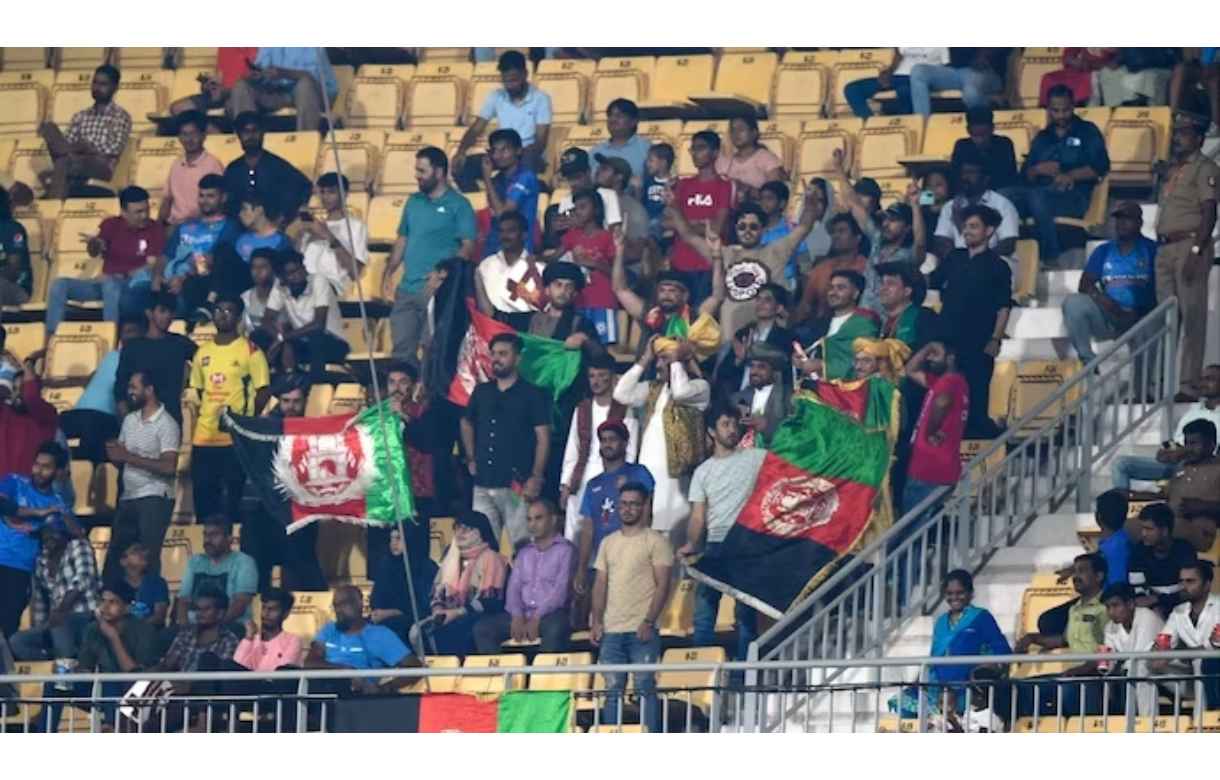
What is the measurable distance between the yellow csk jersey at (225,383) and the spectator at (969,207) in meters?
3.13

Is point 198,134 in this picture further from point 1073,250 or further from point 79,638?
point 1073,250

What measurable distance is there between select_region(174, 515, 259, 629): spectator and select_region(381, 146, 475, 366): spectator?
4.26 feet

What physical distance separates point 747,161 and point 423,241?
1.55m

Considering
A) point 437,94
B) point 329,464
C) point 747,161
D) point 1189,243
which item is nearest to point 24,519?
point 329,464

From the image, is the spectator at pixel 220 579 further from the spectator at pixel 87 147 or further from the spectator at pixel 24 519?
the spectator at pixel 87 147

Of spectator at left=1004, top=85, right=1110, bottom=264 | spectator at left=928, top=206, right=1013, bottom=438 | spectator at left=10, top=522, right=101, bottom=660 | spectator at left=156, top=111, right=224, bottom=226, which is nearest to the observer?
spectator at left=928, top=206, right=1013, bottom=438

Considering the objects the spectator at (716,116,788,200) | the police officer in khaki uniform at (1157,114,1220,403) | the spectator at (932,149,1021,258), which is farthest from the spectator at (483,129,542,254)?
the police officer in khaki uniform at (1157,114,1220,403)

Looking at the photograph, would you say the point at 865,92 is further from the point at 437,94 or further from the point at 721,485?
the point at 721,485

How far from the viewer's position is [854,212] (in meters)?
17.0

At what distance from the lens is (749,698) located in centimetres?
1492

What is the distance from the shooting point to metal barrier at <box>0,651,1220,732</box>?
14289 millimetres

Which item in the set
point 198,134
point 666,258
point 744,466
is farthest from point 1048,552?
point 198,134

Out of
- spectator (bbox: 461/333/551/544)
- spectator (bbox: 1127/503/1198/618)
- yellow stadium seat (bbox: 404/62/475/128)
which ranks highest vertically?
yellow stadium seat (bbox: 404/62/475/128)

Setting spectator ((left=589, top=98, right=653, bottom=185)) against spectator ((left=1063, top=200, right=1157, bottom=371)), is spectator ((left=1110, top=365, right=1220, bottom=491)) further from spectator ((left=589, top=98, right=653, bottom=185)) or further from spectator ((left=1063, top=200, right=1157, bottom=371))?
spectator ((left=589, top=98, right=653, bottom=185))
